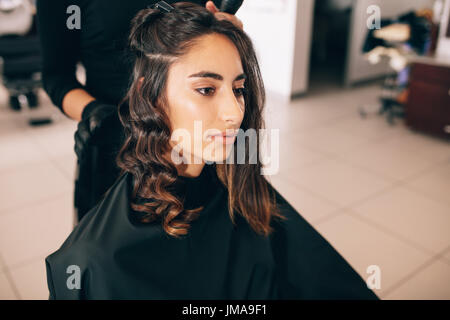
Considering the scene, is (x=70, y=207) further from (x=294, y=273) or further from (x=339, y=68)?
(x=339, y=68)

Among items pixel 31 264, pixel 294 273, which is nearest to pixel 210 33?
pixel 294 273

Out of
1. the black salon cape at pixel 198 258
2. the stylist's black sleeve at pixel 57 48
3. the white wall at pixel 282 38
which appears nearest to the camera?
the black salon cape at pixel 198 258

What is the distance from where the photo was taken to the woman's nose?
81 centimetres

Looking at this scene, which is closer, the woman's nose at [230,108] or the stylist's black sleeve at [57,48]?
the woman's nose at [230,108]

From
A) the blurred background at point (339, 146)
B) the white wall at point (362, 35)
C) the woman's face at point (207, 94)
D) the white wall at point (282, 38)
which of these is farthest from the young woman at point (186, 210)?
the white wall at point (362, 35)

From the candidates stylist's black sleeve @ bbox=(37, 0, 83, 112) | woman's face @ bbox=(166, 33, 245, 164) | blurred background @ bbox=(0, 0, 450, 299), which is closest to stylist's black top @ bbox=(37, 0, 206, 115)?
stylist's black sleeve @ bbox=(37, 0, 83, 112)

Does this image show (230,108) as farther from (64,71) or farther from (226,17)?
(64,71)

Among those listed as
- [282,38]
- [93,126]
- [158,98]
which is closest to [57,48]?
[93,126]

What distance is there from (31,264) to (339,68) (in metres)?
5.48

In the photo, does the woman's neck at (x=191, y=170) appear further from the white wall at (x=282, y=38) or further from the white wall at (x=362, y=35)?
the white wall at (x=362, y=35)

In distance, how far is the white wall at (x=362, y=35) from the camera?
4.75 meters

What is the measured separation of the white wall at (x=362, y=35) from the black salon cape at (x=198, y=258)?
4403mm

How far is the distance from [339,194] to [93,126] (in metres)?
1.95

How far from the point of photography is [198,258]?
86cm
